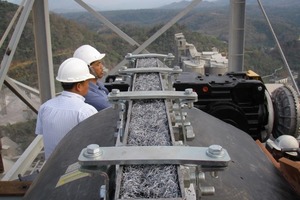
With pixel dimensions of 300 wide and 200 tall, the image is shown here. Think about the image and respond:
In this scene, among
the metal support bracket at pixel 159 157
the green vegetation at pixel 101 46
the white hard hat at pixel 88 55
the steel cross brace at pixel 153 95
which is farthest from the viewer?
the green vegetation at pixel 101 46

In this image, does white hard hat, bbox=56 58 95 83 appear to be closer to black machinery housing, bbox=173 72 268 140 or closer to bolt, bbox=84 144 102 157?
black machinery housing, bbox=173 72 268 140

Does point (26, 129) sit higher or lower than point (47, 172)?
lower

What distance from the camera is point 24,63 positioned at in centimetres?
746

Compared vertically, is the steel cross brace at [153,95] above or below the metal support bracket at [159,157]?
above

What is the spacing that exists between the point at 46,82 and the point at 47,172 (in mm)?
3318

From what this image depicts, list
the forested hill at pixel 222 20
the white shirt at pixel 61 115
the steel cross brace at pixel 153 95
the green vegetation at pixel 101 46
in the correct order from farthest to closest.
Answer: the forested hill at pixel 222 20, the green vegetation at pixel 101 46, the white shirt at pixel 61 115, the steel cross brace at pixel 153 95

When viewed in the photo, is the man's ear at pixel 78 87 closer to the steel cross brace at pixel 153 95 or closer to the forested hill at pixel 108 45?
the steel cross brace at pixel 153 95

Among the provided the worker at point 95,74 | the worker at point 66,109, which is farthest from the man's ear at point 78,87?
the worker at point 95,74

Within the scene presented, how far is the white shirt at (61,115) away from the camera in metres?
2.38

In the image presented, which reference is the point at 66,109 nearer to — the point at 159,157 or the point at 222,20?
the point at 159,157

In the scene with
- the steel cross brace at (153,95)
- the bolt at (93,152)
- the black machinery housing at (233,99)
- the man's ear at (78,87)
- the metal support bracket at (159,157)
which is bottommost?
the black machinery housing at (233,99)

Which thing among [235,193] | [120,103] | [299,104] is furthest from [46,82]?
[235,193]

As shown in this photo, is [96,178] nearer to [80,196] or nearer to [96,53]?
[80,196]

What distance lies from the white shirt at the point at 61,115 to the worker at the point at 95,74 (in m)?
0.55
